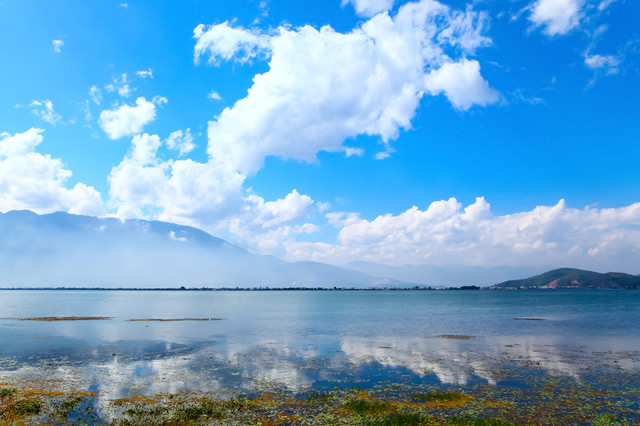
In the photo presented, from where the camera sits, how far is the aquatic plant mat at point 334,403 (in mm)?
24406

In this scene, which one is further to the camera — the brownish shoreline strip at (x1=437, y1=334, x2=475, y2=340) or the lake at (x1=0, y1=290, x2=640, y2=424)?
the brownish shoreline strip at (x1=437, y1=334, x2=475, y2=340)

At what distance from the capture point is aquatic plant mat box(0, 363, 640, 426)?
80.1 feet

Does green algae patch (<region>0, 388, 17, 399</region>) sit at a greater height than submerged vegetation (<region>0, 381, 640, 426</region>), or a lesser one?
lesser

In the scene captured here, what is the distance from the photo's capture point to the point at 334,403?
27.8 metres

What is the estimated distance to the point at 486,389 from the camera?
104ft

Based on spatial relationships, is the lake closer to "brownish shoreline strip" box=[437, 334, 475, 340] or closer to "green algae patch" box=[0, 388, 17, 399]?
"green algae patch" box=[0, 388, 17, 399]

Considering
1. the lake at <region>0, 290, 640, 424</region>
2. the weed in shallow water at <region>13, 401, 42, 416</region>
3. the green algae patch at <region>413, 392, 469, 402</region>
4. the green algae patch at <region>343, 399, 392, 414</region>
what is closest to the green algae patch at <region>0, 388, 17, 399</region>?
the lake at <region>0, 290, 640, 424</region>

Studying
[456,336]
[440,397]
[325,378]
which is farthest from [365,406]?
[456,336]

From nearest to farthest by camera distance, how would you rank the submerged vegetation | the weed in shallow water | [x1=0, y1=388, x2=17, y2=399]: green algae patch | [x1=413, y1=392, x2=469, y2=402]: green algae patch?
1. the submerged vegetation
2. the weed in shallow water
3. [x1=413, y1=392, x2=469, y2=402]: green algae patch
4. [x1=0, y1=388, x2=17, y2=399]: green algae patch

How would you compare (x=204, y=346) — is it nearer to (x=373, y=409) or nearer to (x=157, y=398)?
(x=157, y=398)

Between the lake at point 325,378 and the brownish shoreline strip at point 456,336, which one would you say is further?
the brownish shoreline strip at point 456,336

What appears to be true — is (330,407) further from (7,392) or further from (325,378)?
(7,392)

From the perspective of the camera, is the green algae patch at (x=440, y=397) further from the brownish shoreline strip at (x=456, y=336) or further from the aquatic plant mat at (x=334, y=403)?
the brownish shoreline strip at (x=456, y=336)

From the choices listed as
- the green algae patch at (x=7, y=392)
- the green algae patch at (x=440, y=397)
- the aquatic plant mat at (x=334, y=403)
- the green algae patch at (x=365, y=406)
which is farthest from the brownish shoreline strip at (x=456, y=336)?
the green algae patch at (x=7, y=392)
